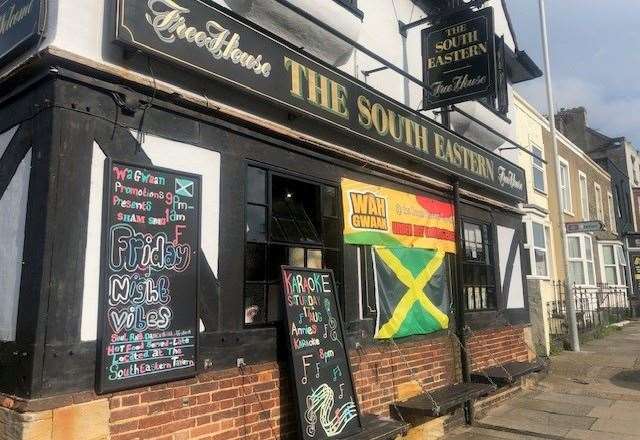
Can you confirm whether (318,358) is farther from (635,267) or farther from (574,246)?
(635,267)

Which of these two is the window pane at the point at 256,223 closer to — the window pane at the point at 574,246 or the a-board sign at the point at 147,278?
the a-board sign at the point at 147,278

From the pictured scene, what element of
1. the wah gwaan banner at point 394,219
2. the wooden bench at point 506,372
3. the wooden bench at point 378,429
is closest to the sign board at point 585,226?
the wooden bench at point 506,372

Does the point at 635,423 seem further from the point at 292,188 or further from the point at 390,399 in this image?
the point at 292,188

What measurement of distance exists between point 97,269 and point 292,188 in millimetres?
2424

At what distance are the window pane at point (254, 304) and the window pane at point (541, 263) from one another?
11844mm

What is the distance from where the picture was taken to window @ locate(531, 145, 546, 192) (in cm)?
1550

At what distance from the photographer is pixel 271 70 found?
486 cm

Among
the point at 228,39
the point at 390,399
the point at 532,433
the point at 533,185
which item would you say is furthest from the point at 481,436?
the point at 533,185

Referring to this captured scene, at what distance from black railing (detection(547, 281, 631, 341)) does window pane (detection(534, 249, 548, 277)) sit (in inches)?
23.4

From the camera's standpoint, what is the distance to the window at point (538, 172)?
15501 mm

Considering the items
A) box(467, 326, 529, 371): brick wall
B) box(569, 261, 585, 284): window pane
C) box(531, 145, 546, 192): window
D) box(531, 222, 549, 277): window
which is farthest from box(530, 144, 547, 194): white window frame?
box(467, 326, 529, 371): brick wall

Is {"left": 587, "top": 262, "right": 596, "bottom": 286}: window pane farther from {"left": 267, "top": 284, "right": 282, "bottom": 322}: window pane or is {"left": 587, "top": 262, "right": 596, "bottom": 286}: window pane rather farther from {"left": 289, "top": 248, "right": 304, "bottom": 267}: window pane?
{"left": 267, "top": 284, "right": 282, "bottom": 322}: window pane

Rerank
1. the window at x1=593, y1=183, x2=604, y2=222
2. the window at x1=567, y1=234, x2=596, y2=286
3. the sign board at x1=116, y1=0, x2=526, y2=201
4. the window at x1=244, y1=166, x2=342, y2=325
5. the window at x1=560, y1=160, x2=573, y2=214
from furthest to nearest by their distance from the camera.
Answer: the window at x1=593, y1=183, x2=604, y2=222, the window at x1=560, y1=160, x2=573, y2=214, the window at x1=567, y1=234, x2=596, y2=286, the window at x1=244, y1=166, x2=342, y2=325, the sign board at x1=116, y1=0, x2=526, y2=201

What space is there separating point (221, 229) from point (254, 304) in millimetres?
805
